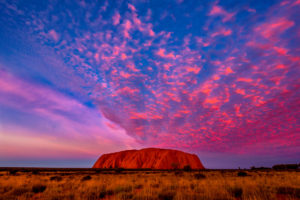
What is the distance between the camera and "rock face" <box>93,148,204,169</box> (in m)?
122

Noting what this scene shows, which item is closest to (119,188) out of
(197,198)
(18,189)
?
(197,198)

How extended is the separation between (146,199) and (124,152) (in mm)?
152085

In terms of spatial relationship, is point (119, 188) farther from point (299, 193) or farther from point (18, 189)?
point (299, 193)

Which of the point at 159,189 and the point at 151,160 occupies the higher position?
the point at 151,160

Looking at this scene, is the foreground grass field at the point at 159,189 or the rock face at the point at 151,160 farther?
the rock face at the point at 151,160

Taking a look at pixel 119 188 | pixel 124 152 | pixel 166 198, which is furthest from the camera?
pixel 124 152

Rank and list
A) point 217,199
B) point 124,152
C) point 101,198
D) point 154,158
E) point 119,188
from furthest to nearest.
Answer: point 124,152
point 154,158
point 119,188
point 101,198
point 217,199

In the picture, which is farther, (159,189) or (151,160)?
(151,160)

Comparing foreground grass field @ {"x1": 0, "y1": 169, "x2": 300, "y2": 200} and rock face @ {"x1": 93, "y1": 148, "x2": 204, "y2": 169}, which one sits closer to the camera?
foreground grass field @ {"x1": 0, "y1": 169, "x2": 300, "y2": 200}

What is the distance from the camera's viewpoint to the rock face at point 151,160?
122 meters

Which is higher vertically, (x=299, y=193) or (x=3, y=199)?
(x=299, y=193)

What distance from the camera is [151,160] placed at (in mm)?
126812

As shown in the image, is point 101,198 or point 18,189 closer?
point 101,198

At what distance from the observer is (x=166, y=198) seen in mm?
7160
